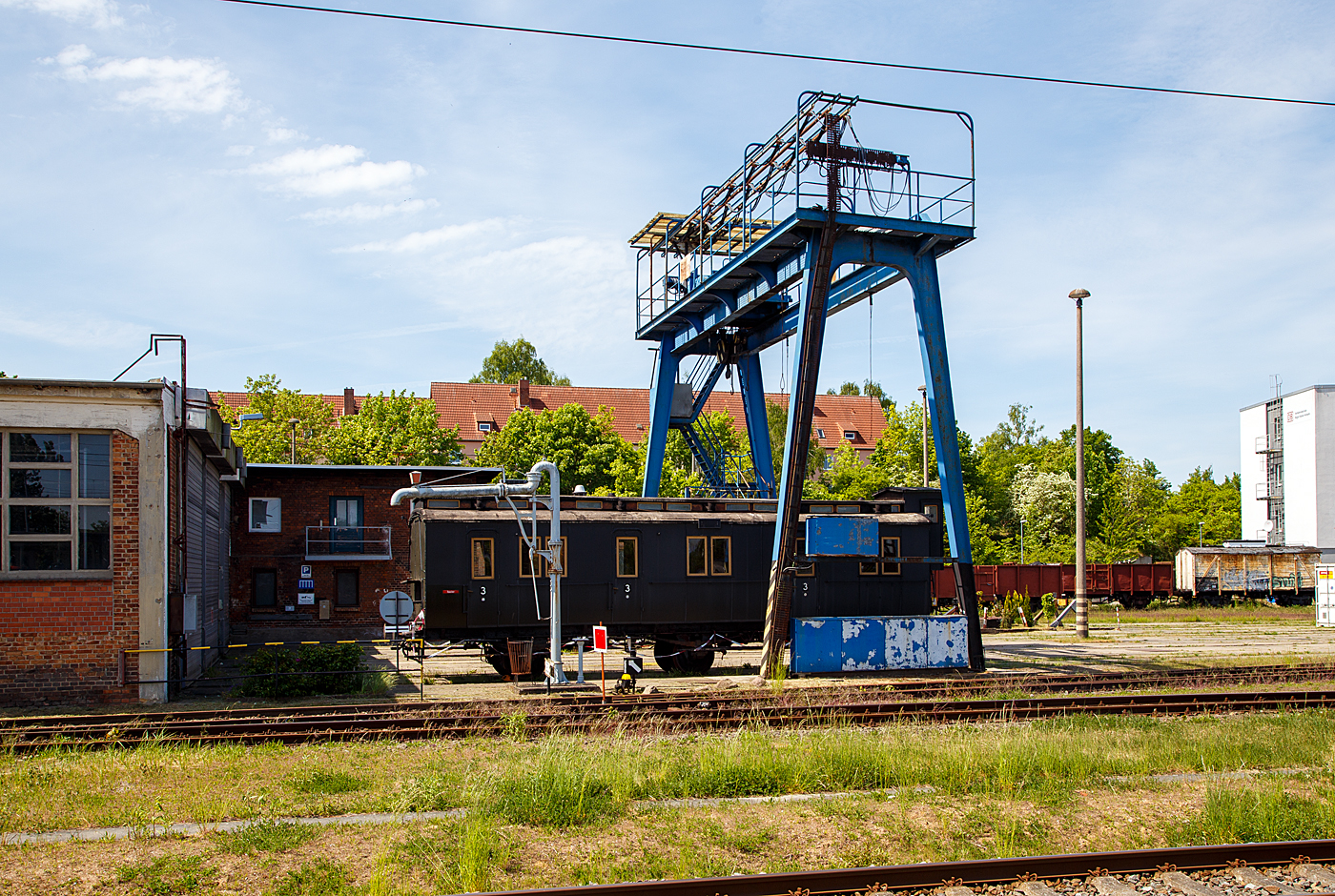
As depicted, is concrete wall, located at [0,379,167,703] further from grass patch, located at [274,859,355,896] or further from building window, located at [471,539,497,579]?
grass patch, located at [274,859,355,896]

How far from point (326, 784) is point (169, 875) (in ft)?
8.51

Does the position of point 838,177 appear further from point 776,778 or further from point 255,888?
point 255,888

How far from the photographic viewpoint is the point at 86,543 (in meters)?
16.5

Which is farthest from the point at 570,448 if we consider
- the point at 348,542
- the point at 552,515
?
the point at 552,515

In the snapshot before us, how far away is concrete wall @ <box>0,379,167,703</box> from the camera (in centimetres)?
1600

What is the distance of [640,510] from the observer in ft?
68.6

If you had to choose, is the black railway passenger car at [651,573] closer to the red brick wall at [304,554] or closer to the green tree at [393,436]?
the red brick wall at [304,554]

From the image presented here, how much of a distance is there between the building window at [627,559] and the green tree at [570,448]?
29249 millimetres

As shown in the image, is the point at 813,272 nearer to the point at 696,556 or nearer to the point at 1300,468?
the point at 696,556

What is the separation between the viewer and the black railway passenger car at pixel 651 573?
1898cm

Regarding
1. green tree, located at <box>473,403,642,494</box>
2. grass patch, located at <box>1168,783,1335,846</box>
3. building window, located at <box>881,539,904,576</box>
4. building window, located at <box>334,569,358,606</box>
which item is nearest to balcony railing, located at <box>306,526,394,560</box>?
building window, located at <box>334,569,358,606</box>

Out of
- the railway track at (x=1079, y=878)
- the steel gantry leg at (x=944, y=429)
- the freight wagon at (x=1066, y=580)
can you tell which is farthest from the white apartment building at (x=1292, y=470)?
the railway track at (x=1079, y=878)

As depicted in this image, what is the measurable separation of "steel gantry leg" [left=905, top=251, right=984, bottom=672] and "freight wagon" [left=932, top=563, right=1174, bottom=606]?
16.7 m

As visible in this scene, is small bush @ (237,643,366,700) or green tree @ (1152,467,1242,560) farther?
green tree @ (1152,467,1242,560)
